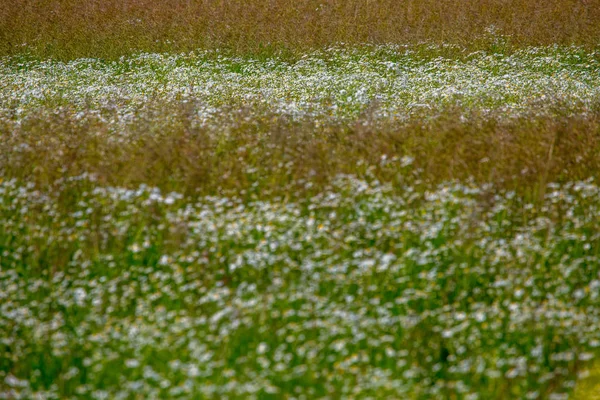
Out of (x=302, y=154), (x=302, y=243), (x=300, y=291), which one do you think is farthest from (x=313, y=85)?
(x=300, y=291)

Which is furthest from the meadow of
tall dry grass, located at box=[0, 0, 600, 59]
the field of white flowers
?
tall dry grass, located at box=[0, 0, 600, 59]

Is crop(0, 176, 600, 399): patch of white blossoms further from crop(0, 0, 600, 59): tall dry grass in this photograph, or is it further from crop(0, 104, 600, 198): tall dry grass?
crop(0, 0, 600, 59): tall dry grass

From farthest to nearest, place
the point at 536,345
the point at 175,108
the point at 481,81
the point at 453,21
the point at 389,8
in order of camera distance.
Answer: the point at 389,8, the point at 453,21, the point at 481,81, the point at 175,108, the point at 536,345

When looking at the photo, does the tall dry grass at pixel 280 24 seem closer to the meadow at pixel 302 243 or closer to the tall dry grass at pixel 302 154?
the meadow at pixel 302 243

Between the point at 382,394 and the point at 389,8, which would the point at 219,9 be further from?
the point at 382,394

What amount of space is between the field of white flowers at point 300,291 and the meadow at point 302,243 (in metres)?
0.02

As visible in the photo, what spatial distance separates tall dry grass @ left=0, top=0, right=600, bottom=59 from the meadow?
3.15m

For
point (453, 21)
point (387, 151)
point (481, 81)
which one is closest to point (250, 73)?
point (481, 81)

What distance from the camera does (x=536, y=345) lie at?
12.6 feet

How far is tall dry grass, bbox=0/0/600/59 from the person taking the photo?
40.3ft

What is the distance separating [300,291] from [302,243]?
0.69 m

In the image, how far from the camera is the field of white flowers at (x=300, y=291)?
357cm

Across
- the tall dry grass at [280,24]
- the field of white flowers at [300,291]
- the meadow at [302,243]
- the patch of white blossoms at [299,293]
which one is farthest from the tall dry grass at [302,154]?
the tall dry grass at [280,24]

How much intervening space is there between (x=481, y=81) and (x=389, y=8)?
179 inches
